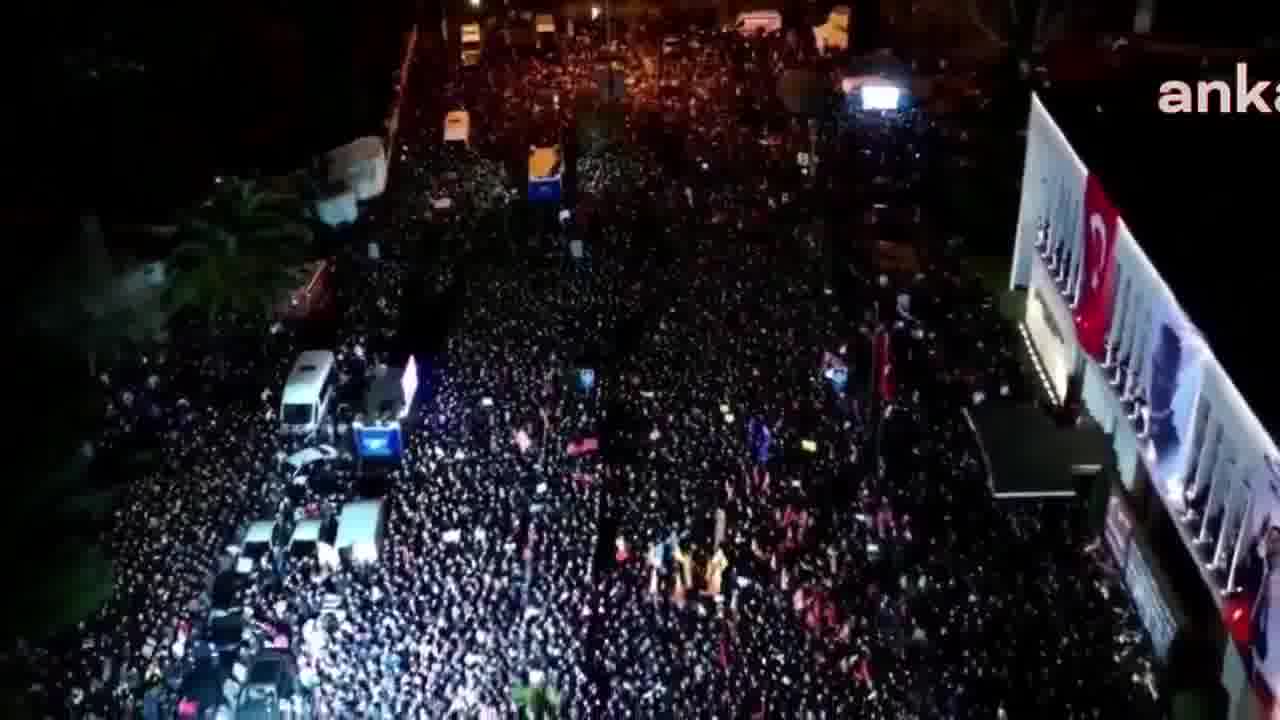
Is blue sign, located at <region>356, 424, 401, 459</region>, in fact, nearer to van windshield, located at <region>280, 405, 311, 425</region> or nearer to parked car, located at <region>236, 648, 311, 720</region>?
van windshield, located at <region>280, 405, 311, 425</region>

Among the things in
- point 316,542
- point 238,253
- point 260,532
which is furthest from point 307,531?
point 238,253

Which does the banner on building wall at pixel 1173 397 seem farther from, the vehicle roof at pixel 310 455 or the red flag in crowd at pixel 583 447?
the vehicle roof at pixel 310 455

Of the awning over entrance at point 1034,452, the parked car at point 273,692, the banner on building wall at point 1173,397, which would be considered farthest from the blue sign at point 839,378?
the parked car at point 273,692

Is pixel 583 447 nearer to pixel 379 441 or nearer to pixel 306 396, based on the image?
→ pixel 379 441

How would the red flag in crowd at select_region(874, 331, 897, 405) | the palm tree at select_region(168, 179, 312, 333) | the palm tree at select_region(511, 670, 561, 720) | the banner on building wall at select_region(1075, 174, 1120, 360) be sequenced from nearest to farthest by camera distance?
the palm tree at select_region(511, 670, 561, 720), the banner on building wall at select_region(1075, 174, 1120, 360), the red flag in crowd at select_region(874, 331, 897, 405), the palm tree at select_region(168, 179, 312, 333)

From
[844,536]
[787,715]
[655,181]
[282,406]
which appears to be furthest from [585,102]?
[787,715]

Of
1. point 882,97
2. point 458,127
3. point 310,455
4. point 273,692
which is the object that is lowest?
point 273,692

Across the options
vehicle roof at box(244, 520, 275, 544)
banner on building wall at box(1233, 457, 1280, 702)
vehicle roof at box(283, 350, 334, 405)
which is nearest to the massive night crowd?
vehicle roof at box(244, 520, 275, 544)
